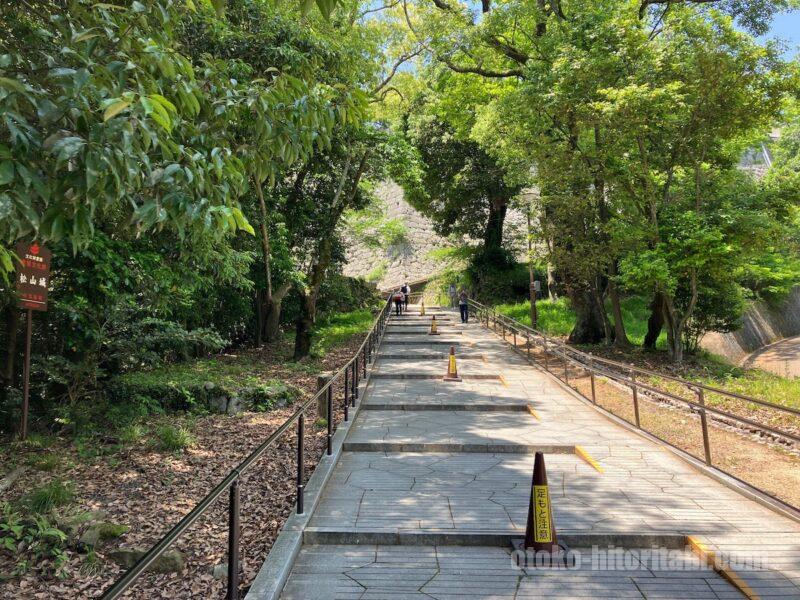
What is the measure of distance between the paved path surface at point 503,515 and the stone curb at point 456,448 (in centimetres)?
1

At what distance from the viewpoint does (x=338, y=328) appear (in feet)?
70.5

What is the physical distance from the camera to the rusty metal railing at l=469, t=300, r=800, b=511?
5.08 meters

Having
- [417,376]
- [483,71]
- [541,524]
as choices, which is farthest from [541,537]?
[483,71]

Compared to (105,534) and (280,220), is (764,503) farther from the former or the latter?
(280,220)

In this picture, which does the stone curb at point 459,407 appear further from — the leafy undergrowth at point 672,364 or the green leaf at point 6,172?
the green leaf at point 6,172

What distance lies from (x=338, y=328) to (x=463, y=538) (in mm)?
17751

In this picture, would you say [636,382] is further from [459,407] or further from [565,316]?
[565,316]

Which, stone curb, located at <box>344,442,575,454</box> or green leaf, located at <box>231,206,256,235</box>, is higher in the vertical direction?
green leaf, located at <box>231,206,256,235</box>

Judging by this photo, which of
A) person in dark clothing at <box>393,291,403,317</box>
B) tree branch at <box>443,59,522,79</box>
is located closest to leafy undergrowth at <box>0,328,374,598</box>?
tree branch at <box>443,59,522,79</box>

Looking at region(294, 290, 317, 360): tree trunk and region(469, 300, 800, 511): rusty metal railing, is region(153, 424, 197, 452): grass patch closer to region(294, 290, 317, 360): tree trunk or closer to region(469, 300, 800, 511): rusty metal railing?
region(469, 300, 800, 511): rusty metal railing

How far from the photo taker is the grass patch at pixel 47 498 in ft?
16.1

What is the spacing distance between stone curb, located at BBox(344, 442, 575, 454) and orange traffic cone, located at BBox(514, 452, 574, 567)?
2.69 meters

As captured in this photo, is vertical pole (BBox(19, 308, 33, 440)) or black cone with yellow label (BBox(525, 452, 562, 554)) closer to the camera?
black cone with yellow label (BBox(525, 452, 562, 554))

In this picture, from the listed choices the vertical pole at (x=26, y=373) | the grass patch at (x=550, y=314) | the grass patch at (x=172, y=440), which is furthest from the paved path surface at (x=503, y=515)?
the grass patch at (x=550, y=314)
